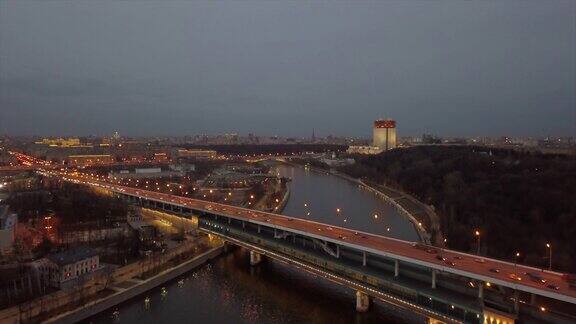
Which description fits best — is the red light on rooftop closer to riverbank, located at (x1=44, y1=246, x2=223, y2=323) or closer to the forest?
the forest

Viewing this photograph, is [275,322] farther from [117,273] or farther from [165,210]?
[165,210]

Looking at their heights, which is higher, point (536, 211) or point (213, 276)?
point (536, 211)

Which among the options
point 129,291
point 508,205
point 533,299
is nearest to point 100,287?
point 129,291

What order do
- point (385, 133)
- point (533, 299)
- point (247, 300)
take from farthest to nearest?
point (385, 133)
point (247, 300)
point (533, 299)

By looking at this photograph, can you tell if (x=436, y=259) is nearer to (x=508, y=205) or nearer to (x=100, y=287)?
(x=100, y=287)

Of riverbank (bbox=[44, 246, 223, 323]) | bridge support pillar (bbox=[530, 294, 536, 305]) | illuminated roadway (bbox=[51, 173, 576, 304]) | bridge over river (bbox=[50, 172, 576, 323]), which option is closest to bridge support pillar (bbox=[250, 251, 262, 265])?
bridge over river (bbox=[50, 172, 576, 323])

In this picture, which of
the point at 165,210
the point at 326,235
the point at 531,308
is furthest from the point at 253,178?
the point at 531,308
